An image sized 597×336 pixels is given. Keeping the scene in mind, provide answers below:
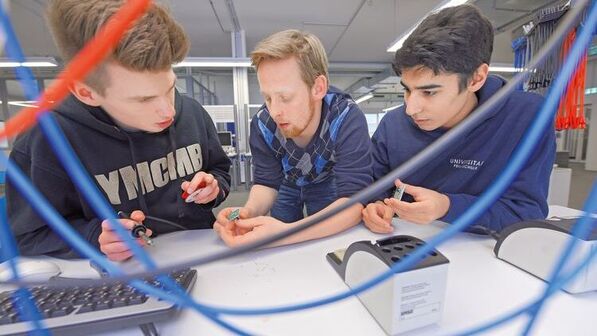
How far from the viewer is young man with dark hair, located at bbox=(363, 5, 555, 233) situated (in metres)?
0.68

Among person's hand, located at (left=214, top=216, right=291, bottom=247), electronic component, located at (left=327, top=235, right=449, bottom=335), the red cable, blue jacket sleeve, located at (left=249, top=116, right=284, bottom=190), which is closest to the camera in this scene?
the red cable

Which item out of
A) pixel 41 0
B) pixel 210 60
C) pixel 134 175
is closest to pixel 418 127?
pixel 134 175

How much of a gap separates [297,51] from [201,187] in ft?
1.42

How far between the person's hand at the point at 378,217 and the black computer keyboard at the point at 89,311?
0.47 metres

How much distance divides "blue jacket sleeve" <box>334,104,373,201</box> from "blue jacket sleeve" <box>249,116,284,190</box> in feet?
0.81

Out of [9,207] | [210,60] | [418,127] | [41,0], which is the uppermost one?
[41,0]

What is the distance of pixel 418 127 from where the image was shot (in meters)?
0.93

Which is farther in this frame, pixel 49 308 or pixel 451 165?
pixel 451 165

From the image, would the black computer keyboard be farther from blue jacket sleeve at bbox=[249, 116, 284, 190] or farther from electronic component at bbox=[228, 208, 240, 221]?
blue jacket sleeve at bbox=[249, 116, 284, 190]

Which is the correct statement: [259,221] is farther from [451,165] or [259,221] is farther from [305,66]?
[451,165]

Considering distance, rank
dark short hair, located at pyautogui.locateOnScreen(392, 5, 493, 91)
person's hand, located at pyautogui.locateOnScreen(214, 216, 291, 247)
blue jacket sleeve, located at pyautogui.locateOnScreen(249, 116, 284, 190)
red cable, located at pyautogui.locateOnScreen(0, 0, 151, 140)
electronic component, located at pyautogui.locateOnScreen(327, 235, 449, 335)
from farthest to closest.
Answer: blue jacket sleeve, located at pyautogui.locateOnScreen(249, 116, 284, 190) → dark short hair, located at pyautogui.locateOnScreen(392, 5, 493, 91) → person's hand, located at pyautogui.locateOnScreen(214, 216, 291, 247) → electronic component, located at pyautogui.locateOnScreen(327, 235, 449, 335) → red cable, located at pyautogui.locateOnScreen(0, 0, 151, 140)

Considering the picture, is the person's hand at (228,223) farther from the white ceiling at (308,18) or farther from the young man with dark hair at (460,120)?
the white ceiling at (308,18)

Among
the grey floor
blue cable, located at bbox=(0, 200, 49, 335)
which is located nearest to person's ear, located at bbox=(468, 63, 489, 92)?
blue cable, located at bbox=(0, 200, 49, 335)

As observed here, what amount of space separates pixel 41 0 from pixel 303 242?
427 centimetres
